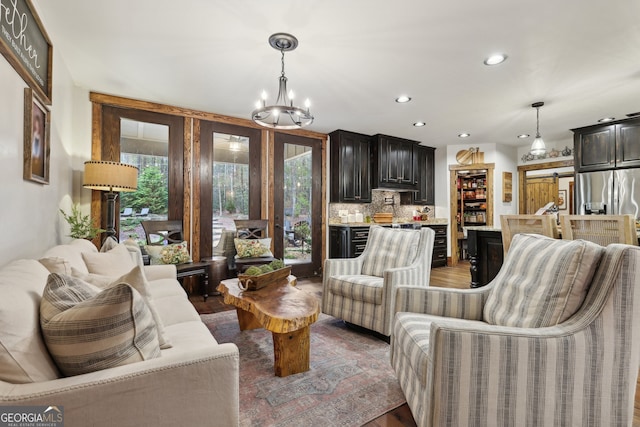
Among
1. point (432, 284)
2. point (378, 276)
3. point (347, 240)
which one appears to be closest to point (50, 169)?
point (378, 276)

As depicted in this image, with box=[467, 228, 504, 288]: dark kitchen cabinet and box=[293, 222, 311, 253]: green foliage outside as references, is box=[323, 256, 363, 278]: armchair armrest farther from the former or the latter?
box=[293, 222, 311, 253]: green foliage outside

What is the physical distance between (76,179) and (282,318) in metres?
3.11

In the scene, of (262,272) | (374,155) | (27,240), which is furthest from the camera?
(374,155)

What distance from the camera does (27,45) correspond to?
187 centimetres

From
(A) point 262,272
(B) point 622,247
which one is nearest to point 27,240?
(A) point 262,272

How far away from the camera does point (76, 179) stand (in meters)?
3.40

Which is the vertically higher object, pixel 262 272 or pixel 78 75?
pixel 78 75

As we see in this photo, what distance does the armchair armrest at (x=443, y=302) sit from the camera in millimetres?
1766

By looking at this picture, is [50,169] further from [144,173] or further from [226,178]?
[226,178]

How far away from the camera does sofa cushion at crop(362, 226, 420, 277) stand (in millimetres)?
2787

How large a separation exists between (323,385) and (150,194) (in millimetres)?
3265

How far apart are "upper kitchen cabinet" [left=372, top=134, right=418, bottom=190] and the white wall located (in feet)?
13.7

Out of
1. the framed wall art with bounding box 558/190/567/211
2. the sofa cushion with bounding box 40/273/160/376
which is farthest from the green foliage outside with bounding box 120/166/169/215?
the framed wall art with bounding box 558/190/567/211

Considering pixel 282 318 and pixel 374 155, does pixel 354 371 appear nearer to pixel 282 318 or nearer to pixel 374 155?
pixel 282 318
